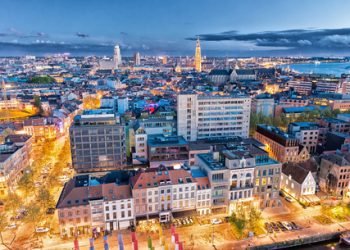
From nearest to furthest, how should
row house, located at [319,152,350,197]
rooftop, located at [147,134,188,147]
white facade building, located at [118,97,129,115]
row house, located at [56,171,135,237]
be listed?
row house, located at [56,171,135,237] → row house, located at [319,152,350,197] → rooftop, located at [147,134,188,147] → white facade building, located at [118,97,129,115]

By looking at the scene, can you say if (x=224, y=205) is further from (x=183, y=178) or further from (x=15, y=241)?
(x=15, y=241)

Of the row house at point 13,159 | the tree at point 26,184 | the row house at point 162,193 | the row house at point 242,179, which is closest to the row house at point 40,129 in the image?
the row house at point 13,159

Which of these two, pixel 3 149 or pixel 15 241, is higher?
pixel 3 149

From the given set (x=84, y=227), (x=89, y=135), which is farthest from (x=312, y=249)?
(x=89, y=135)

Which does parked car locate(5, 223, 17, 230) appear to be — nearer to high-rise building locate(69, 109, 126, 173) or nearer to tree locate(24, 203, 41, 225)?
tree locate(24, 203, 41, 225)

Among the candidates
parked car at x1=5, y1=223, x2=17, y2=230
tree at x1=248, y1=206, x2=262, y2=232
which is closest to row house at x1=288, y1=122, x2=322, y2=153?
tree at x1=248, y1=206, x2=262, y2=232

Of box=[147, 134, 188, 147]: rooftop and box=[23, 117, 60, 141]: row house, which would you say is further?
box=[23, 117, 60, 141]: row house

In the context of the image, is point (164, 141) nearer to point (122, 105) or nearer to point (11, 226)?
point (11, 226)
